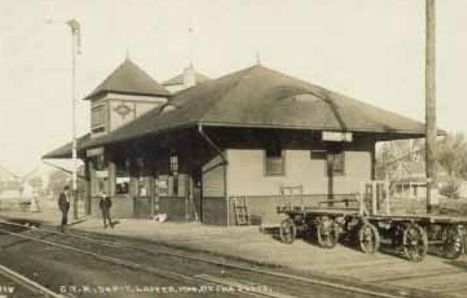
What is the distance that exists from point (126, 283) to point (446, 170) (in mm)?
81545

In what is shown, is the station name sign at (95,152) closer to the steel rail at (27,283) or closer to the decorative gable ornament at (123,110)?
the decorative gable ornament at (123,110)

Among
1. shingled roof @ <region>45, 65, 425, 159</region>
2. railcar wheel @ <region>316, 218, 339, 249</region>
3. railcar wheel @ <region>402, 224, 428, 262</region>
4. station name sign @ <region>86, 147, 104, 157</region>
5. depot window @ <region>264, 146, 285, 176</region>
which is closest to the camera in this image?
railcar wheel @ <region>402, 224, 428, 262</region>

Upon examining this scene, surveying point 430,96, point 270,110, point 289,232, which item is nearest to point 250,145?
point 270,110

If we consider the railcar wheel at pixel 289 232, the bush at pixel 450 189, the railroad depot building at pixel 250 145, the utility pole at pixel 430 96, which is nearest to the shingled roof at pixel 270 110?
the railroad depot building at pixel 250 145

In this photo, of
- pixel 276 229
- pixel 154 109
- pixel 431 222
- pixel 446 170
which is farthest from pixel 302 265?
pixel 446 170

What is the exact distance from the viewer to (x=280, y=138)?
26.1 meters

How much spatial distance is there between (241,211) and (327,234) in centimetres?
848

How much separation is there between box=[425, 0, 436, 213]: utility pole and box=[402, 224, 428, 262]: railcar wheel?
5.07 ft

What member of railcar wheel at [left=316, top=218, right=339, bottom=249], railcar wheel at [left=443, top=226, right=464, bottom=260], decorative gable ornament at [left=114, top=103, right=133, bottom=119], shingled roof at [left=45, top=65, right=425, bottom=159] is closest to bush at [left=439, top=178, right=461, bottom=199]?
shingled roof at [left=45, top=65, right=425, bottom=159]

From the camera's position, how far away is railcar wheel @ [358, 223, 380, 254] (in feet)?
49.8

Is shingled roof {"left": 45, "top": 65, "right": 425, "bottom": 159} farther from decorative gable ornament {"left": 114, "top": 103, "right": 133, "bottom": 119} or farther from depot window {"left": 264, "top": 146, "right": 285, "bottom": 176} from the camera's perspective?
decorative gable ornament {"left": 114, "top": 103, "right": 133, "bottom": 119}

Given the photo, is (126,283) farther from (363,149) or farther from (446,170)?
(446,170)

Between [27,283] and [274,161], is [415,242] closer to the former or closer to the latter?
[27,283]

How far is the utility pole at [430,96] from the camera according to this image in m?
15.6
